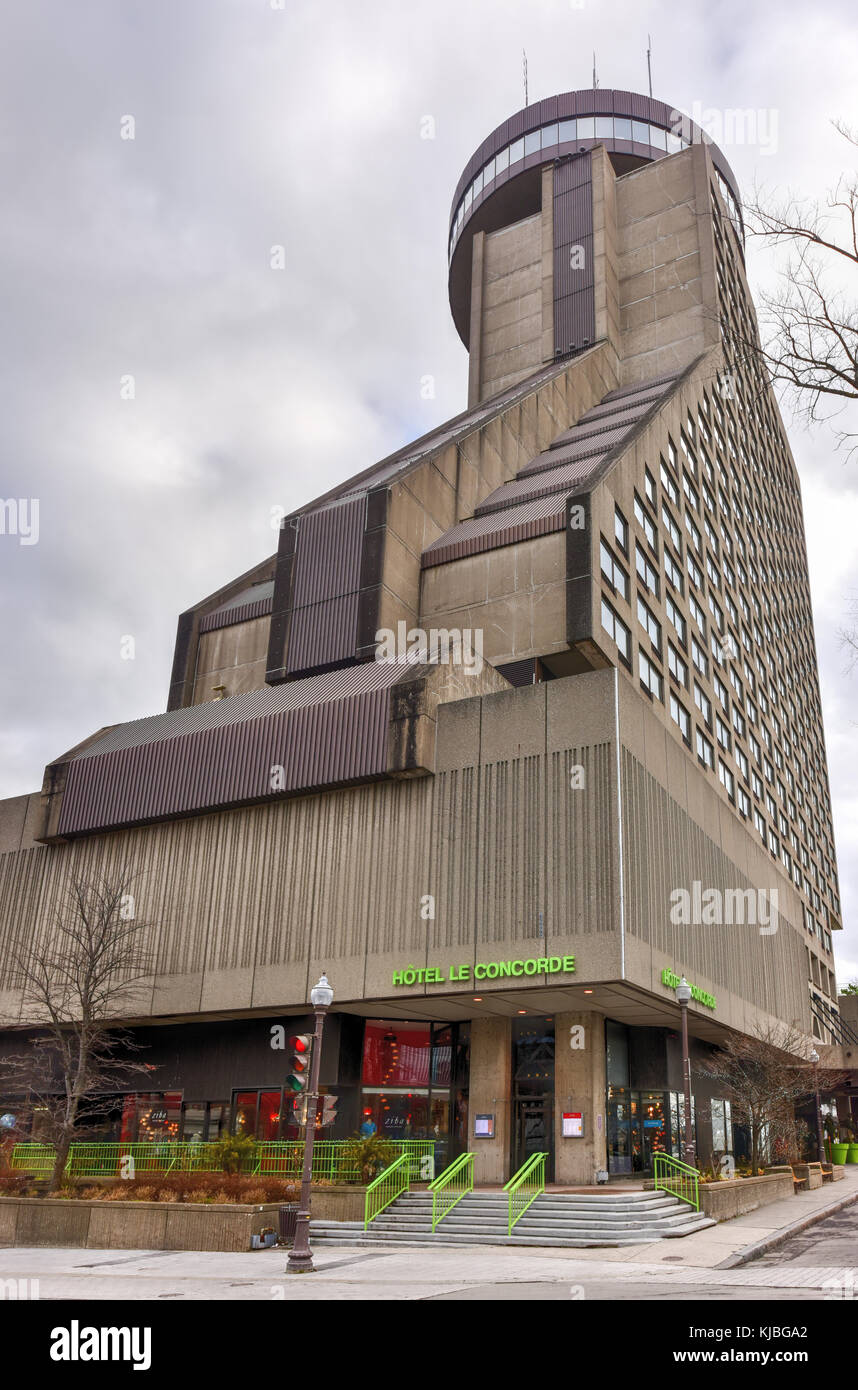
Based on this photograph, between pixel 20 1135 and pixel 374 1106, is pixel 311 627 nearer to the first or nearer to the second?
pixel 374 1106

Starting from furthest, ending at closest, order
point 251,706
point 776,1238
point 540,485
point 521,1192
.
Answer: point 540,485 → point 251,706 → point 521,1192 → point 776,1238

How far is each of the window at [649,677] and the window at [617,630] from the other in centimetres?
149

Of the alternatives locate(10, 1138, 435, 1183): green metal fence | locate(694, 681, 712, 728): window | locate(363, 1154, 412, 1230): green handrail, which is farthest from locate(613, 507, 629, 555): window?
locate(363, 1154, 412, 1230): green handrail

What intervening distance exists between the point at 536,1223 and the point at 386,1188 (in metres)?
3.97

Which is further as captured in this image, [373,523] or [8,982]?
[373,523]

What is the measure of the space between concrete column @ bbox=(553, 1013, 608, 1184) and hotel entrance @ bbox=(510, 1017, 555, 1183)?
1.78 feet

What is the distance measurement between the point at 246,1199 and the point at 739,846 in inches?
1152

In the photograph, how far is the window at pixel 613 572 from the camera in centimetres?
4034

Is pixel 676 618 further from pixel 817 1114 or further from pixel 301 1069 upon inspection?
pixel 301 1069

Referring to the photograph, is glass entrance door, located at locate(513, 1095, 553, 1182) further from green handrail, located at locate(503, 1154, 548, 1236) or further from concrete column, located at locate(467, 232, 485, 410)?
concrete column, located at locate(467, 232, 485, 410)

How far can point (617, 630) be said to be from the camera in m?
41.3

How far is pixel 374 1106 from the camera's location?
1315 inches

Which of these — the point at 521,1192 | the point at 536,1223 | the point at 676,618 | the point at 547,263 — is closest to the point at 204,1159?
the point at 521,1192
